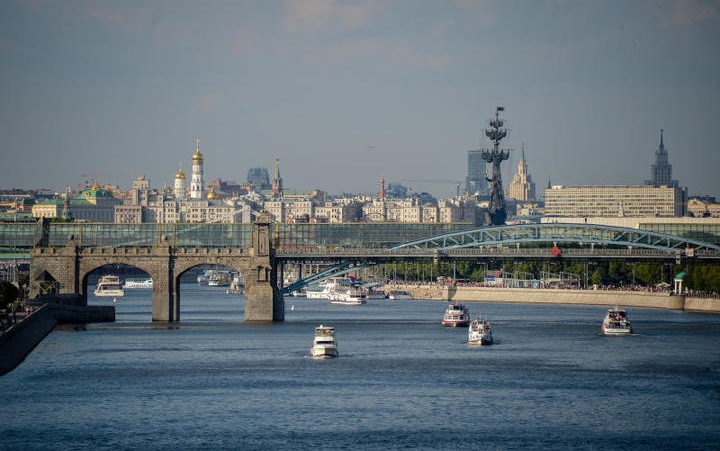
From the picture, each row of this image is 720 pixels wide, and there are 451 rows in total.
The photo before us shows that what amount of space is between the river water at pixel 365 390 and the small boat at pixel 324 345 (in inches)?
49.4

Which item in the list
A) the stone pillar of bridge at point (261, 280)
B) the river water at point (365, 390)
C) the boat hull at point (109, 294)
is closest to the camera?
the river water at point (365, 390)

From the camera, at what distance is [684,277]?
5994 inches

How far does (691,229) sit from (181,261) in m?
90.2

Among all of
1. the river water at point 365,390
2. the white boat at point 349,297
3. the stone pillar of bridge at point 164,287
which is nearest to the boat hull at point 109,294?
the white boat at point 349,297

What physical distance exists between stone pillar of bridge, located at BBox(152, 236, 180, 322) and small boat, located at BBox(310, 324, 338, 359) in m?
27.8

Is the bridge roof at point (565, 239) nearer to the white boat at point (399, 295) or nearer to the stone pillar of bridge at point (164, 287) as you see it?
the white boat at point (399, 295)

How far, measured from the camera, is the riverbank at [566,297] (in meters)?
142

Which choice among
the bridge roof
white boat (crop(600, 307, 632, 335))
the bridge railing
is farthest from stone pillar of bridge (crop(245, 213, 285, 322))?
the bridge railing

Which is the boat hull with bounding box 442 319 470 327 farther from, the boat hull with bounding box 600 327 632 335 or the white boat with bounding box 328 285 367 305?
the white boat with bounding box 328 285 367 305

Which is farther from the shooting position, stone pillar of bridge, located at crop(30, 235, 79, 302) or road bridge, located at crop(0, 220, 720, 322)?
stone pillar of bridge, located at crop(30, 235, 79, 302)

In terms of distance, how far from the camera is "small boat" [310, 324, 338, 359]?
89125 mm

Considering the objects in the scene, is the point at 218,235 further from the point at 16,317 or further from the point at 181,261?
the point at 16,317

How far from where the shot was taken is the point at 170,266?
116 m

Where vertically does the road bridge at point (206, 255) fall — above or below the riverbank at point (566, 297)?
above
